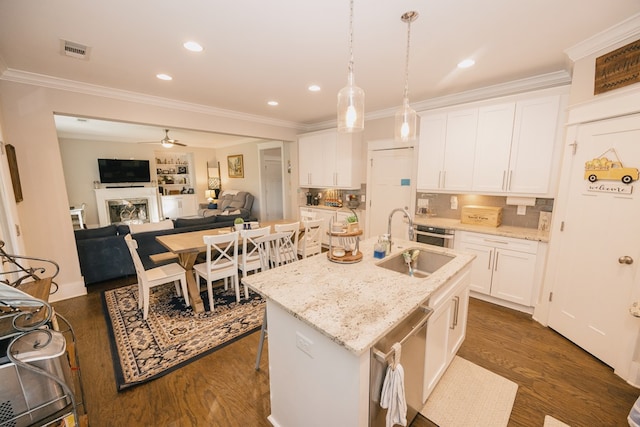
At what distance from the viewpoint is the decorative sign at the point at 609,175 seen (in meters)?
1.88

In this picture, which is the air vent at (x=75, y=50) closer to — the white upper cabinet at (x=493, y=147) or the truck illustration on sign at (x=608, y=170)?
the white upper cabinet at (x=493, y=147)

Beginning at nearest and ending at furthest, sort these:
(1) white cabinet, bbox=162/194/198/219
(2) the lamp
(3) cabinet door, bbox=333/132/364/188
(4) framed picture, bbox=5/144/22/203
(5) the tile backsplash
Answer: (4) framed picture, bbox=5/144/22/203 → (5) the tile backsplash → (3) cabinet door, bbox=333/132/364/188 → (1) white cabinet, bbox=162/194/198/219 → (2) the lamp

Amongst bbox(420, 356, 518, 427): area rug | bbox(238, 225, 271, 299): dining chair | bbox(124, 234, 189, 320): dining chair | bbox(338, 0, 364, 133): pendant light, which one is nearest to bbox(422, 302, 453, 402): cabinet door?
bbox(420, 356, 518, 427): area rug

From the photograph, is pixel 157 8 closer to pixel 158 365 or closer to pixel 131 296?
pixel 158 365

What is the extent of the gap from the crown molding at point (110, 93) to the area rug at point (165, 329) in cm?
250

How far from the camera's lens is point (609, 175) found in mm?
1982

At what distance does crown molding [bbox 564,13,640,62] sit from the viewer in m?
1.80

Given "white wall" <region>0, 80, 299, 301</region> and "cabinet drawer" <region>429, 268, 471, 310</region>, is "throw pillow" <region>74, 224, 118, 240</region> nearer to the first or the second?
"white wall" <region>0, 80, 299, 301</region>

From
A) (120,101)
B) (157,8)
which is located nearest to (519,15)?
(157,8)

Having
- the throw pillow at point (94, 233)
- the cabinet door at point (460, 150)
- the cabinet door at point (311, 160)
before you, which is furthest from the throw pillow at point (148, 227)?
the cabinet door at point (460, 150)

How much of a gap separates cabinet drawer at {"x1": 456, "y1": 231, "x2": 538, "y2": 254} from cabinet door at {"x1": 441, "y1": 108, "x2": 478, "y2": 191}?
1.98ft

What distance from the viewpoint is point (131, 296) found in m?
3.17

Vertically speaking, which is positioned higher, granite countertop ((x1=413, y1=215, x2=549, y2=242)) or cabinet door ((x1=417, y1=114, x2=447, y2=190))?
cabinet door ((x1=417, y1=114, x2=447, y2=190))

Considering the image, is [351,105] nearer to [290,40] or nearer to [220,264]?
[290,40]
